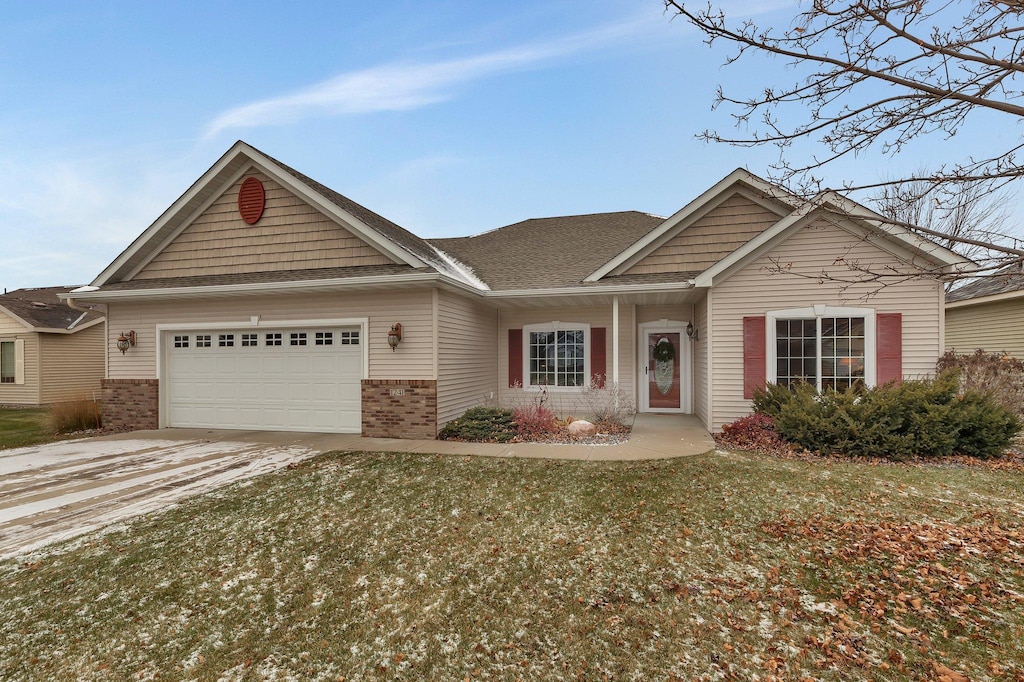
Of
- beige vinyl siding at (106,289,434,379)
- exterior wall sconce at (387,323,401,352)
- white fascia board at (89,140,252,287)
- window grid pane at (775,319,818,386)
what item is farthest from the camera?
white fascia board at (89,140,252,287)

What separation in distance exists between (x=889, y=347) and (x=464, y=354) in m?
8.44

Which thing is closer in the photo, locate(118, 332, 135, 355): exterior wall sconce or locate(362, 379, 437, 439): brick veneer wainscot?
locate(362, 379, 437, 439): brick veneer wainscot

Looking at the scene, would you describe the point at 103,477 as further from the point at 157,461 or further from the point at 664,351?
the point at 664,351

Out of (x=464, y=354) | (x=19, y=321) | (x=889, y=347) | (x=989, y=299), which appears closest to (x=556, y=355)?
(x=464, y=354)

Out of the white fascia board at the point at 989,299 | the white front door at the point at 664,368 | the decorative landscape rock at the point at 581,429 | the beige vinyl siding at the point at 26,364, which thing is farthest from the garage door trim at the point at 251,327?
the white fascia board at the point at 989,299

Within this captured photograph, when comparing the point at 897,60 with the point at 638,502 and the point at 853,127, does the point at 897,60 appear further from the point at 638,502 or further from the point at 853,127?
the point at 638,502

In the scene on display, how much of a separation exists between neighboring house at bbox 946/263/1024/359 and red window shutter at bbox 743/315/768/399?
8631mm

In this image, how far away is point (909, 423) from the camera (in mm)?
7332

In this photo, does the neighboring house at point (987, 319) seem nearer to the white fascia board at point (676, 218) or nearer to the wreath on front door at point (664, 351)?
the white fascia board at point (676, 218)

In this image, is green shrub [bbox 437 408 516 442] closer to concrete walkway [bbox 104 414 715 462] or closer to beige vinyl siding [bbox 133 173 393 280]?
concrete walkway [bbox 104 414 715 462]

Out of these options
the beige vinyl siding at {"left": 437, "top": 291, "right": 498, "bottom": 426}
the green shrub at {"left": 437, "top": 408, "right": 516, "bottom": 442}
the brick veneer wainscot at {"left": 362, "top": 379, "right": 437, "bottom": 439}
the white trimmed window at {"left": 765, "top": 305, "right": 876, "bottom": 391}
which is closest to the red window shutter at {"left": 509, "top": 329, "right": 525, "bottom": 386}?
the beige vinyl siding at {"left": 437, "top": 291, "right": 498, "bottom": 426}

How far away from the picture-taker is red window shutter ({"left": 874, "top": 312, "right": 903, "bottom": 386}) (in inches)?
336

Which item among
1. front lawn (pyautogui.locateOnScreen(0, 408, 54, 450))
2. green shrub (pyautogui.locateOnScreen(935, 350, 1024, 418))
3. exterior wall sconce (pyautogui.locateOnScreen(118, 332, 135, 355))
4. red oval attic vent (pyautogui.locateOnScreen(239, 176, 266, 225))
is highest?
red oval attic vent (pyautogui.locateOnScreen(239, 176, 266, 225))

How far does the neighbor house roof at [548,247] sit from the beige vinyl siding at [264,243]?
3.84 m
